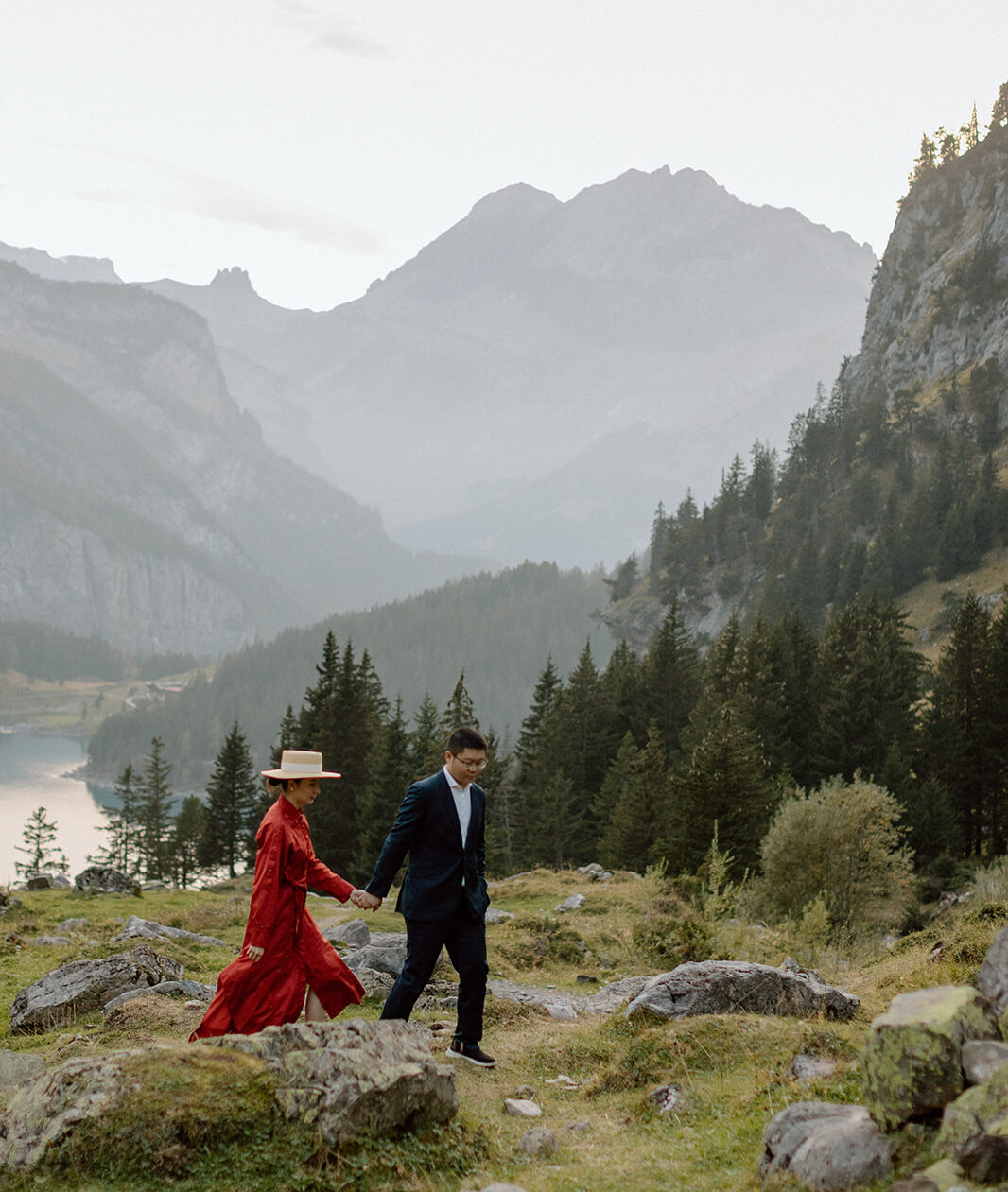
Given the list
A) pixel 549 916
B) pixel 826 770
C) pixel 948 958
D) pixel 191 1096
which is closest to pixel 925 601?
pixel 826 770

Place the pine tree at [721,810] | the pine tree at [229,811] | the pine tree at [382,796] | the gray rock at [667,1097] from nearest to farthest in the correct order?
the gray rock at [667,1097] < the pine tree at [721,810] < the pine tree at [382,796] < the pine tree at [229,811]

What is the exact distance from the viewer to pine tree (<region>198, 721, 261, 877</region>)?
6088cm

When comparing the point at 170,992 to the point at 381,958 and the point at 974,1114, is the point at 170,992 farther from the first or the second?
the point at 974,1114

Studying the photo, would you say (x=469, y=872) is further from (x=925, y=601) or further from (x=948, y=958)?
(x=925, y=601)

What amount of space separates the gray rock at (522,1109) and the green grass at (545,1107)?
0.28 feet

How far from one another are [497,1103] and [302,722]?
55650 mm

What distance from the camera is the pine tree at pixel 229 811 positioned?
6088cm

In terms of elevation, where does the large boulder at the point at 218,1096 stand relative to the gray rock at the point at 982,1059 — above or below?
below

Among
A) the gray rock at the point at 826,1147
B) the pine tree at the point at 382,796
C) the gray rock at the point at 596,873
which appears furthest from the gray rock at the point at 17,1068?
the pine tree at the point at 382,796

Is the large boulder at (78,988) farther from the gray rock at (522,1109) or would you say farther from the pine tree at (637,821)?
the pine tree at (637,821)

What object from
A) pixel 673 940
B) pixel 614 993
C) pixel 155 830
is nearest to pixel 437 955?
pixel 614 993

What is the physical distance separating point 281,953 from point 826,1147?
4875mm

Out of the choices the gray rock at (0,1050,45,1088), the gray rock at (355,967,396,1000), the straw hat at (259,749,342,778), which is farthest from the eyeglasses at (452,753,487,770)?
the gray rock at (355,967,396,1000)

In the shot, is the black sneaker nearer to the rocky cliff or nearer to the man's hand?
the man's hand
